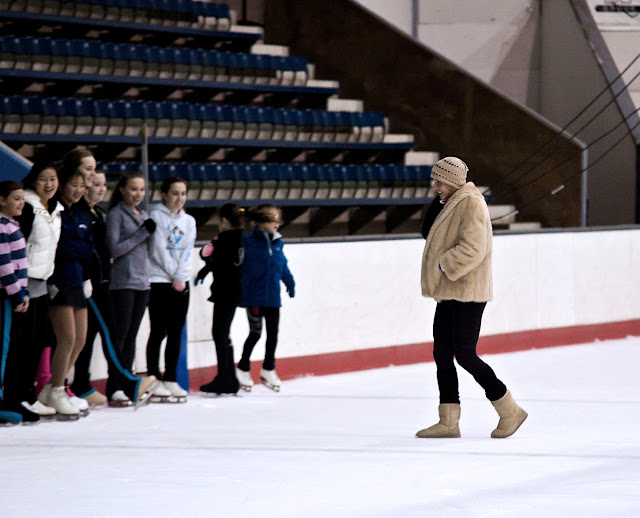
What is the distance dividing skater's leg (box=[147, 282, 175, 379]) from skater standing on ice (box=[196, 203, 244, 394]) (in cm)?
32

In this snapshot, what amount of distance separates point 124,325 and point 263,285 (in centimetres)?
89

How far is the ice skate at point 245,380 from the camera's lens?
6574 mm

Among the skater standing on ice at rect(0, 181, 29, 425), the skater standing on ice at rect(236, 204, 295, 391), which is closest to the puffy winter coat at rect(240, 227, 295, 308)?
the skater standing on ice at rect(236, 204, 295, 391)

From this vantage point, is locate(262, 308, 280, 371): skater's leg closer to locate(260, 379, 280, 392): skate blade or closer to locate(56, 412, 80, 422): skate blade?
locate(260, 379, 280, 392): skate blade

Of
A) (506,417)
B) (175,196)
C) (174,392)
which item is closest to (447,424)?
(506,417)

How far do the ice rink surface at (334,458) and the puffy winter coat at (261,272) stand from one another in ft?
1.75

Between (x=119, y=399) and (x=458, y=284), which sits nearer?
(x=458, y=284)

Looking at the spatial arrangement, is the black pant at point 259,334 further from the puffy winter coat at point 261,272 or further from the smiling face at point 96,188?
the smiling face at point 96,188

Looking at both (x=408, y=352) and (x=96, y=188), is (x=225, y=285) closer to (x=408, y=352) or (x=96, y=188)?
(x=96, y=188)

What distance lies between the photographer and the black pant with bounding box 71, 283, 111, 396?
5.91m

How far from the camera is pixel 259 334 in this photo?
6.61 m

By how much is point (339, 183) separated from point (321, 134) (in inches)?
33.1

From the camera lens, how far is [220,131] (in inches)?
443

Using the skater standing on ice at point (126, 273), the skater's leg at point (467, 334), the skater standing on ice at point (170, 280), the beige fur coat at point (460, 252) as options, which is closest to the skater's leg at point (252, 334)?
the skater standing on ice at point (170, 280)
